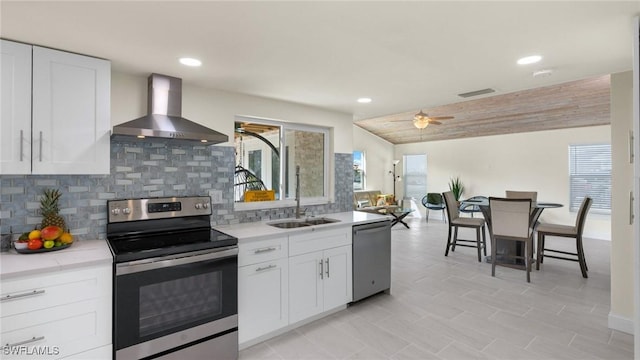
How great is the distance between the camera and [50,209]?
2.19 metres

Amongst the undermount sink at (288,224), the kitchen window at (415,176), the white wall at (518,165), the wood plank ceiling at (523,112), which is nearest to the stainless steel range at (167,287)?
the undermount sink at (288,224)

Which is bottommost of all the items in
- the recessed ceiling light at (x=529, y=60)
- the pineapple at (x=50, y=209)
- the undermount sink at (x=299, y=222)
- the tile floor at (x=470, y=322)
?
the tile floor at (x=470, y=322)

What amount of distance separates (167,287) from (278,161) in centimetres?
190

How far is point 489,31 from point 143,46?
85.1 inches

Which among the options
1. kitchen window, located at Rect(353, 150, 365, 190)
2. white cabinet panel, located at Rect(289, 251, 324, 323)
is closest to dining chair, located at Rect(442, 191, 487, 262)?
white cabinet panel, located at Rect(289, 251, 324, 323)

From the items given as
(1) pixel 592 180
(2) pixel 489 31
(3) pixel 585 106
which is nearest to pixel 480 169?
(1) pixel 592 180

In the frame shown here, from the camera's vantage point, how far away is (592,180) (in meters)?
6.50

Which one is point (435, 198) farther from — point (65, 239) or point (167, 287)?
point (65, 239)

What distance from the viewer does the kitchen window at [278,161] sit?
331 centimetres

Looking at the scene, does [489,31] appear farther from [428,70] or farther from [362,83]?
[362,83]

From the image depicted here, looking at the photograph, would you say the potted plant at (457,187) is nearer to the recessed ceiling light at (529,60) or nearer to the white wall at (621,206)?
the white wall at (621,206)

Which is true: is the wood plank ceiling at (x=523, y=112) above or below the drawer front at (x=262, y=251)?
above

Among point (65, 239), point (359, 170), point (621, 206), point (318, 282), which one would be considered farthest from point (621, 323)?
point (359, 170)

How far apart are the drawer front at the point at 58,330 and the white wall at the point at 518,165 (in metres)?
8.24
